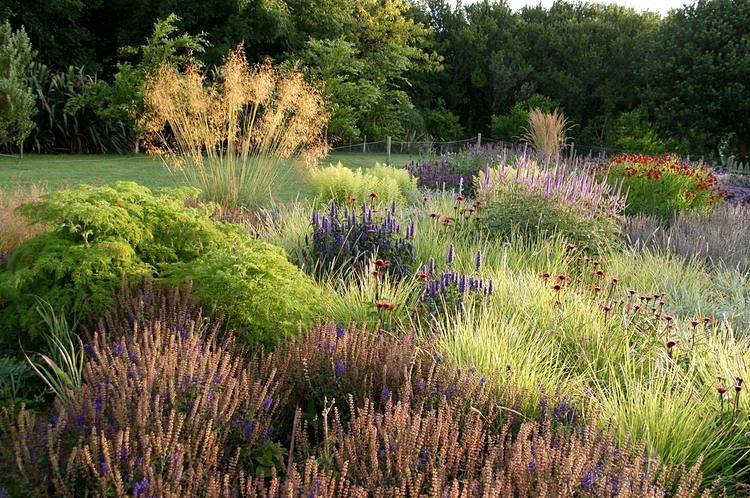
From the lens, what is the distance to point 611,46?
31.5 metres

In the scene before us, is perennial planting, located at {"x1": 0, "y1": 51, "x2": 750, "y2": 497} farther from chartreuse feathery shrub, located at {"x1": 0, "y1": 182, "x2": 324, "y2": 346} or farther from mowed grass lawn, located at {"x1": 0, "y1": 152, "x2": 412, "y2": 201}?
mowed grass lawn, located at {"x1": 0, "y1": 152, "x2": 412, "y2": 201}

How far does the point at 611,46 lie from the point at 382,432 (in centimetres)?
3336

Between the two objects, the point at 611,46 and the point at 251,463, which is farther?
the point at 611,46

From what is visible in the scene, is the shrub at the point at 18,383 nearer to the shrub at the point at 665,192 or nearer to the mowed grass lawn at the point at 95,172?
the mowed grass lawn at the point at 95,172

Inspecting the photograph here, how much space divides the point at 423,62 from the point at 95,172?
2176cm

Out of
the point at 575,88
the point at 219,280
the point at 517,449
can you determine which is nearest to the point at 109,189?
the point at 219,280

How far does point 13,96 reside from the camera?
14.4 metres

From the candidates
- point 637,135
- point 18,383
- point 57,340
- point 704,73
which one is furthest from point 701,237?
point 637,135

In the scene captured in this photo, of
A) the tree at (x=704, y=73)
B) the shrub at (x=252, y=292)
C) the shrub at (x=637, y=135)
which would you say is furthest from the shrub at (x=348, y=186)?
the shrub at (x=637, y=135)

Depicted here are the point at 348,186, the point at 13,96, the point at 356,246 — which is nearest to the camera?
the point at 356,246

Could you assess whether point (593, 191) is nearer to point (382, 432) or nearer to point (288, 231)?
point (288, 231)

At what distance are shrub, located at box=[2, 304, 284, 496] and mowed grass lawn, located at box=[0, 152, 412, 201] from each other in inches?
322

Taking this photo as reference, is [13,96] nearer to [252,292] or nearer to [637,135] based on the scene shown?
[252,292]

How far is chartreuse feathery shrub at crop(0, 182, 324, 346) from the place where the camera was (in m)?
3.24
